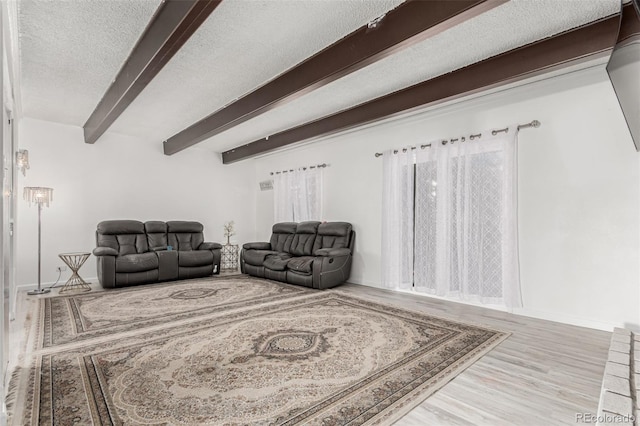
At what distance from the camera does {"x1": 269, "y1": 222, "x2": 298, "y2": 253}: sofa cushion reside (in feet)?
19.9

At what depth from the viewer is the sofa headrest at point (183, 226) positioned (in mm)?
6191

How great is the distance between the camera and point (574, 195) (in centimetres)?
335

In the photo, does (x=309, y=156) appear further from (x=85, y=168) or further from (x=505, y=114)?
(x=85, y=168)

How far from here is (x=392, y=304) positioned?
13.1ft

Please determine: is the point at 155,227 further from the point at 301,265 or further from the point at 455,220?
the point at 455,220

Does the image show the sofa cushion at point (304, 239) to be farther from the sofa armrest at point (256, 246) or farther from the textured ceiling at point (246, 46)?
the textured ceiling at point (246, 46)

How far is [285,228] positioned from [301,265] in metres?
1.43

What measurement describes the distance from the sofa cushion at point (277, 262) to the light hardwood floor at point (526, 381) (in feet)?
9.30

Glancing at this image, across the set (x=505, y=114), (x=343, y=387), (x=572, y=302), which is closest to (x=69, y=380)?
(x=343, y=387)

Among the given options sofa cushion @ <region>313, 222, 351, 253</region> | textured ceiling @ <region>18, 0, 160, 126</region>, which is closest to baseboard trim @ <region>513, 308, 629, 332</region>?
sofa cushion @ <region>313, 222, 351, 253</region>

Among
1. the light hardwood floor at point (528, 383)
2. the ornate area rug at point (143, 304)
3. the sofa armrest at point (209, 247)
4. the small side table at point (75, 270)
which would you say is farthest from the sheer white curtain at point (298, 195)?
the light hardwood floor at point (528, 383)

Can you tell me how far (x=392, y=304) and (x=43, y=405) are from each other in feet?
10.7

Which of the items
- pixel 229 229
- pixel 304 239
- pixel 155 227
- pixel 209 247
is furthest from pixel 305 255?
pixel 155 227

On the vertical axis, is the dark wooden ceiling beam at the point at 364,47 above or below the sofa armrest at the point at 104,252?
above
